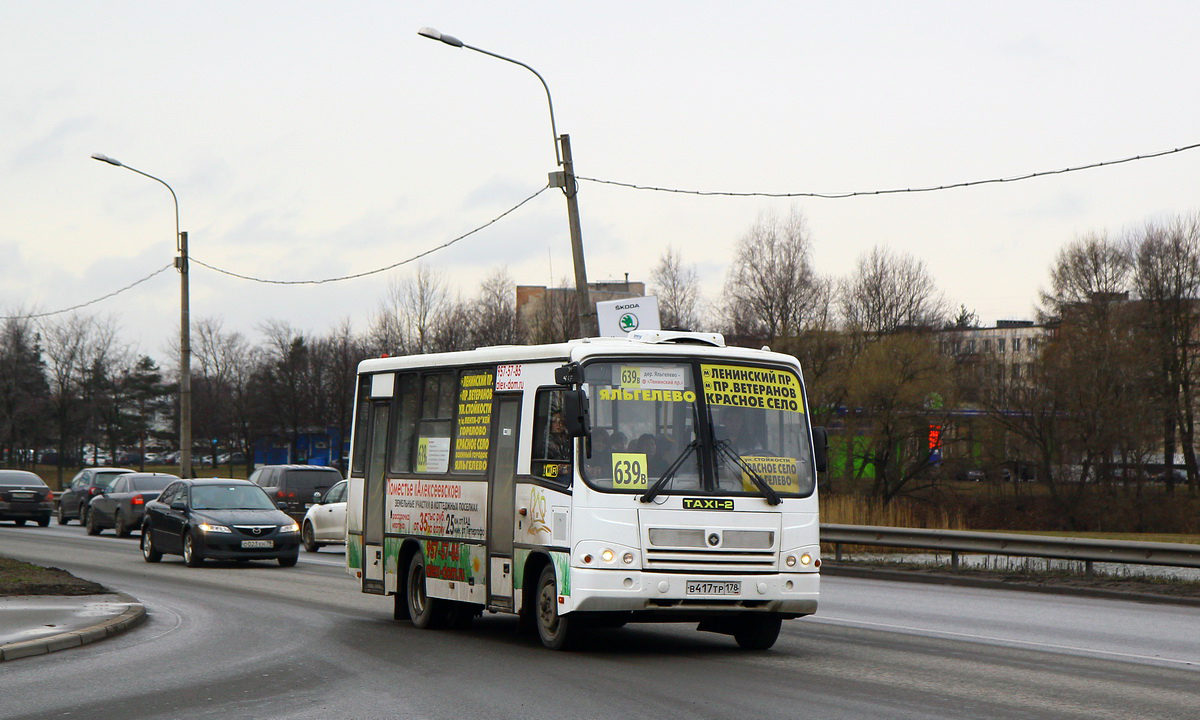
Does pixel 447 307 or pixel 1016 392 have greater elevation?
pixel 447 307

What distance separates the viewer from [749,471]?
11.4m

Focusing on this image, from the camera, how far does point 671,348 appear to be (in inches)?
459

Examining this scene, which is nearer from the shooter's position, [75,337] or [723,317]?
[723,317]

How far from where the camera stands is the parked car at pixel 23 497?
38.9 meters

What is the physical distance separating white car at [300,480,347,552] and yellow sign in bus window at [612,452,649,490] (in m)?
17.0

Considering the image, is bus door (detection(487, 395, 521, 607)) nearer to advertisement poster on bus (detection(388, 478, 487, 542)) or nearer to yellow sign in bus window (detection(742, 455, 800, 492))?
advertisement poster on bus (detection(388, 478, 487, 542))

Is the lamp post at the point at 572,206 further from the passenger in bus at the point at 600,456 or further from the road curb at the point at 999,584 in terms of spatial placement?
the passenger in bus at the point at 600,456

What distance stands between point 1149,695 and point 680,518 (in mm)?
3719

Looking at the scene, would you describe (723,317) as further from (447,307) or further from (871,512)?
(871,512)

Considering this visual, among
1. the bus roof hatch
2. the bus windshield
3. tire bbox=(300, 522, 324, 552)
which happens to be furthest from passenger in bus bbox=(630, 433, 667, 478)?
tire bbox=(300, 522, 324, 552)

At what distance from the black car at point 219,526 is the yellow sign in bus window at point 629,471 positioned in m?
13.9

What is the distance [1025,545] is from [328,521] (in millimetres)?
14321

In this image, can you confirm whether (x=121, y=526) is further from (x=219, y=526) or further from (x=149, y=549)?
(x=219, y=526)

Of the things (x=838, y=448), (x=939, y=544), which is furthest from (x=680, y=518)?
(x=838, y=448)
